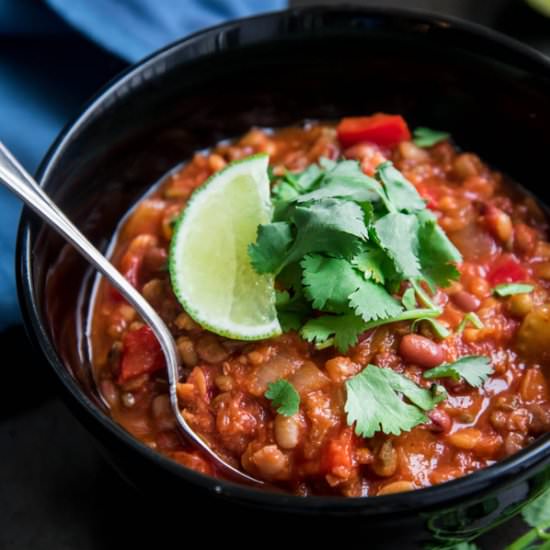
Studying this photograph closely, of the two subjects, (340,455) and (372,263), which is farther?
(372,263)

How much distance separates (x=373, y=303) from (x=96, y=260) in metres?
0.94

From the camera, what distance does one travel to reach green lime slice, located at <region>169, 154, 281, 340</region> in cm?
286

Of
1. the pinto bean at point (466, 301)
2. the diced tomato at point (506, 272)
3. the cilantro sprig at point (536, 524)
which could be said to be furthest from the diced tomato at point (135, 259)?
the cilantro sprig at point (536, 524)

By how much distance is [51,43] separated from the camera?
402cm

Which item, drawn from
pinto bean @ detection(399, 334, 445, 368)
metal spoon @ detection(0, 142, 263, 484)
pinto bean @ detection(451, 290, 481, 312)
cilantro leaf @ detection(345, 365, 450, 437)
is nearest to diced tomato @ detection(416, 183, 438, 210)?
pinto bean @ detection(451, 290, 481, 312)

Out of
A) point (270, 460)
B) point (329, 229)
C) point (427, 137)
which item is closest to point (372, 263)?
point (329, 229)

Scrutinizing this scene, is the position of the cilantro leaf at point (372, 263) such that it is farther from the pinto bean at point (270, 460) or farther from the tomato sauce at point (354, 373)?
the pinto bean at point (270, 460)

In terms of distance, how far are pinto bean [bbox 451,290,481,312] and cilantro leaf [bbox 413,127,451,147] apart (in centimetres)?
94

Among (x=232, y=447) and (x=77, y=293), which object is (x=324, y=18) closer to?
(x=77, y=293)

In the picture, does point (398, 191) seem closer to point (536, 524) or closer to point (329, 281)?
point (329, 281)

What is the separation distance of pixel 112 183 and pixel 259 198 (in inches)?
31.5

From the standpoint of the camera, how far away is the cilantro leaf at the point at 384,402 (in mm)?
2643

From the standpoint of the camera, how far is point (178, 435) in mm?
2926

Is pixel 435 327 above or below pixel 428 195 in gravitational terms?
below
